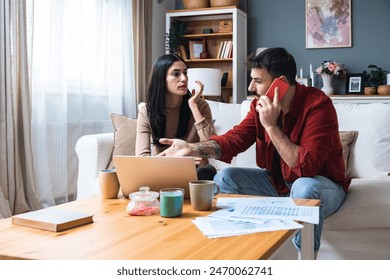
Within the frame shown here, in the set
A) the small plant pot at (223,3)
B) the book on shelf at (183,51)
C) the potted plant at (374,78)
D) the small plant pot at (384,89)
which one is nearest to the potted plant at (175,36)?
the book on shelf at (183,51)

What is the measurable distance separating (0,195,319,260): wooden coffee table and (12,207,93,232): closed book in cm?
2

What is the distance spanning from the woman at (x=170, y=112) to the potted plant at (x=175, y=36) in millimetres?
2491

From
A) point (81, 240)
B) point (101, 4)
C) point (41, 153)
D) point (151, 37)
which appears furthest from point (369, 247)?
point (151, 37)

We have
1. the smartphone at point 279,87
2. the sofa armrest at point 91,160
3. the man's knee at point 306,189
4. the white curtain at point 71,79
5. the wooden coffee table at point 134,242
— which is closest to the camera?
the wooden coffee table at point 134,242

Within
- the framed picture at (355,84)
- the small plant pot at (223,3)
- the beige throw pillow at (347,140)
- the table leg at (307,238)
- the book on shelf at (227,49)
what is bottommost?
the table leg at (307,238)

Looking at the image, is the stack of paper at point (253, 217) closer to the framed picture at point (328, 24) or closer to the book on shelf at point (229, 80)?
the book on shelf at point (229, 80)

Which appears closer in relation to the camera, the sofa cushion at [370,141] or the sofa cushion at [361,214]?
the sofa cushion at [361,214]

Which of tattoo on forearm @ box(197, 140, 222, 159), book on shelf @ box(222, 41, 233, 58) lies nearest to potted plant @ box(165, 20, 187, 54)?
book on shelf @ box(222, 41, 233, 58)

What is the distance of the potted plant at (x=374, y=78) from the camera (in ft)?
14.6

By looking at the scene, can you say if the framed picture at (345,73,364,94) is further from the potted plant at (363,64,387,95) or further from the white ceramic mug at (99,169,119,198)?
the white ceramic mug at (99,169,119,198)

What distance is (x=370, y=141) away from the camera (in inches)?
96.2

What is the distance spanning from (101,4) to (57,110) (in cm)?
107

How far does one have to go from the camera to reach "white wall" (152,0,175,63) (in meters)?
4.98

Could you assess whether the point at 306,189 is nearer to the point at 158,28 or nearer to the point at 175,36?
the point at 175,36
